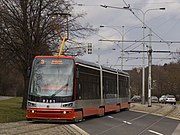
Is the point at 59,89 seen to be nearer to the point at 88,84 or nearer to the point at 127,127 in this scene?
the point at 88,84

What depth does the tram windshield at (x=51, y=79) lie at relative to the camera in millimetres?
20938

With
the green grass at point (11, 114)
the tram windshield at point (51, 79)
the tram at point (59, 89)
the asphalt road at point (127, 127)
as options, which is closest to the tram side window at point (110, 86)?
the tram at point (59, 89)

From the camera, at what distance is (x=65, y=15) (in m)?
30.6

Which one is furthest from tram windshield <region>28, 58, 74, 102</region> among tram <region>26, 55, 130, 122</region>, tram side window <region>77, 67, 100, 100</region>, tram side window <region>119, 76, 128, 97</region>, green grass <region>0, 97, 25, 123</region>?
tram side window <region>119, 76, 128, 97</region>

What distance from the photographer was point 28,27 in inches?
1188

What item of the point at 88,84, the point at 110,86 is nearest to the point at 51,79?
the point at 88,84

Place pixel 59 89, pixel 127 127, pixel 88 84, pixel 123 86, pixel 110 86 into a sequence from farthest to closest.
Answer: pixel 123 86 → pixel 110 86 → pixel 88 84 → pixel 59 89 → pixel 127 127

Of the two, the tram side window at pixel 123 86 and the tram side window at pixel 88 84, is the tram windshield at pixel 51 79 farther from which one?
the tram side window at pixel 123 86

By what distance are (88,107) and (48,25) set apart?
8749 mm

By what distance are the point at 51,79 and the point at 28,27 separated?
9839 millimetres

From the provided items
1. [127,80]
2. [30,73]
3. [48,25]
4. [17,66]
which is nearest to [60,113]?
[30,73]

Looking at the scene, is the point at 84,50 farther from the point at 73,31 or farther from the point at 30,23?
the point at 30,23

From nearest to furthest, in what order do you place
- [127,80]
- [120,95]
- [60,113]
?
[60,113], [120,95], [127,80]

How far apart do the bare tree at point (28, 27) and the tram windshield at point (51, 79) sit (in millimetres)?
8247
